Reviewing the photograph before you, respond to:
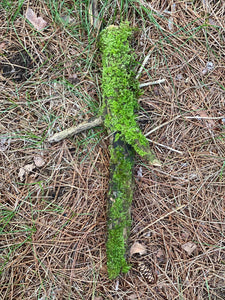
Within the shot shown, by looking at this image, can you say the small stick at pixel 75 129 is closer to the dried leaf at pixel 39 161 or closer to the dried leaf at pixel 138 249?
the dried leaf at pixel 39 161

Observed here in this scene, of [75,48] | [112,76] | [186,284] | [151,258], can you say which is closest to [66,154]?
[112,76]

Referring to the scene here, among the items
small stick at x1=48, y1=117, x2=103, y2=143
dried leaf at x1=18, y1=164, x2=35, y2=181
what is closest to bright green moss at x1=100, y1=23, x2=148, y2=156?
small stick at x1=48, y1=117, x2=103, y2=143

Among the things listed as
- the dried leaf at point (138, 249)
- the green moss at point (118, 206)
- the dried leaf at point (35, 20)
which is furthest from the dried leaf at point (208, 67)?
the dried leaf at point (138, 249)

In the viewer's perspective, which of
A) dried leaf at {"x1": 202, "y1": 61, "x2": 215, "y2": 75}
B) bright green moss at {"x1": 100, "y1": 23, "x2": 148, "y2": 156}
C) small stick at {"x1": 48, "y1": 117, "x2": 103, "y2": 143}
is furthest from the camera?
dried leaf at {"x1": 202, "y1": 61, "x2": 215, "y2": 75}

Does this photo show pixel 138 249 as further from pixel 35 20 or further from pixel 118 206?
pixel 35 20

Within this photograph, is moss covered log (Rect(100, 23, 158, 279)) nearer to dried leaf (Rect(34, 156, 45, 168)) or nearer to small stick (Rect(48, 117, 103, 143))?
small stick (Rect(48, 117, 103, 143))

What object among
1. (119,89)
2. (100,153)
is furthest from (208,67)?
(100,153)
